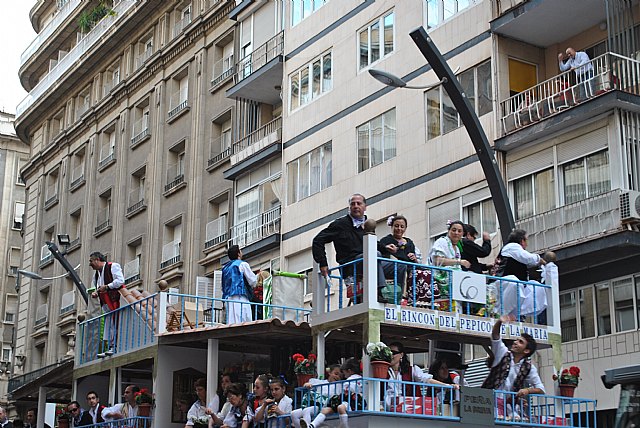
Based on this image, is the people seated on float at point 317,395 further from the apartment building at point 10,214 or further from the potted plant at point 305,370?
the apartment building at point 10,214

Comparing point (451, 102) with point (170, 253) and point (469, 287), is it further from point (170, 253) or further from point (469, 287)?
point (170, 253)

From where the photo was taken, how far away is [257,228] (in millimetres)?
35844

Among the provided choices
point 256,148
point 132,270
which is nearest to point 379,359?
point 256,148

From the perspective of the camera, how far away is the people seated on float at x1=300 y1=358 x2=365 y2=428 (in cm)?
1429

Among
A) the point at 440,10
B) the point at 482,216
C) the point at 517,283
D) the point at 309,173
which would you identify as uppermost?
the point at 440,10

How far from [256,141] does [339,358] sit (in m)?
18.6

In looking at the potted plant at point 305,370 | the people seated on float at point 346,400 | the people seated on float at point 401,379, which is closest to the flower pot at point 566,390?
the people seated on float at point 401,379

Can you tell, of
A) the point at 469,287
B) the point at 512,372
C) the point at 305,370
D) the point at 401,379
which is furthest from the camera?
the point at 469,287

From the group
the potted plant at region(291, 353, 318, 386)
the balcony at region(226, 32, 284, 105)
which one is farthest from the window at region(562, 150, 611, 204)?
the balcony at region(226, 32, 284, 105)

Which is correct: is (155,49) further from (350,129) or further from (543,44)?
(543,44)

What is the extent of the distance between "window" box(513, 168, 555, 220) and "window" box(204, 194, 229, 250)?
47.2ft

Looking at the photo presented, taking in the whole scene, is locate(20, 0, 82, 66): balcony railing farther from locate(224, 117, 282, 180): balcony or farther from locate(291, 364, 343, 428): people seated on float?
locate(291, 364, 343, 428): people seated on float

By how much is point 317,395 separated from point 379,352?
3.97ft

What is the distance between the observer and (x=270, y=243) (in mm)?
34531
